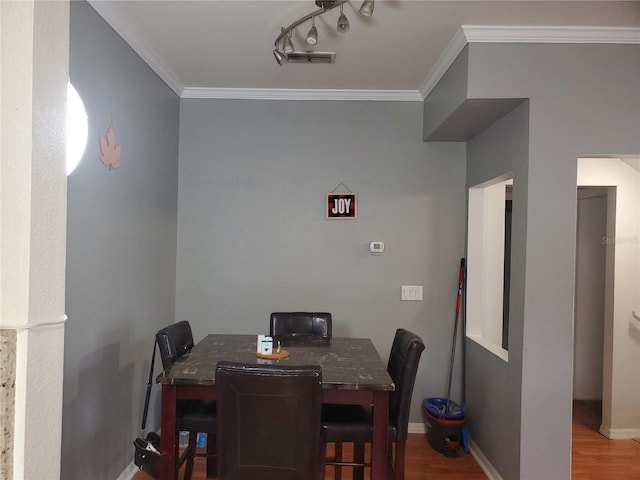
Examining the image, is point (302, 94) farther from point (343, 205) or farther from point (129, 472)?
point (129, 472)

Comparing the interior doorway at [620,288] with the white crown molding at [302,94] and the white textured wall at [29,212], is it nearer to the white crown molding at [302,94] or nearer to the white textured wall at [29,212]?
the white crown molding at [302,94]

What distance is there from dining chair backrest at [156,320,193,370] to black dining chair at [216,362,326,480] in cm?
56

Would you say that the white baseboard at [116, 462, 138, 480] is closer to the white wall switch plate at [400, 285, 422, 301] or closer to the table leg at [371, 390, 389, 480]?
the table leg at [371, 390, 389, 480]

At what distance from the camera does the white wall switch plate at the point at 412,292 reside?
324 cm

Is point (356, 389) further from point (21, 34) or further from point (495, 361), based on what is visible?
point (21, 34)

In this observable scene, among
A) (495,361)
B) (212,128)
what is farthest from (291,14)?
(495,361)

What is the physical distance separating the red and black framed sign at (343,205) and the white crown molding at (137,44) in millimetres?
1515

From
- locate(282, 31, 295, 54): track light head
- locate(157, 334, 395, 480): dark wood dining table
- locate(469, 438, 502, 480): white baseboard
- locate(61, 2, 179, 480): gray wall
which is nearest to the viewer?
locate(157, 334, 395, 480): dark wood dining table

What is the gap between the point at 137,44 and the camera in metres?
2.45

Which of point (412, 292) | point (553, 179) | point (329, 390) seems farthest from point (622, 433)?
point (329, 390)

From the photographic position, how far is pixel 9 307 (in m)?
0.77

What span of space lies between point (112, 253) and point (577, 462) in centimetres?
331

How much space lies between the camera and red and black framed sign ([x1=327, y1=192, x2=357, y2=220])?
3.25 meters

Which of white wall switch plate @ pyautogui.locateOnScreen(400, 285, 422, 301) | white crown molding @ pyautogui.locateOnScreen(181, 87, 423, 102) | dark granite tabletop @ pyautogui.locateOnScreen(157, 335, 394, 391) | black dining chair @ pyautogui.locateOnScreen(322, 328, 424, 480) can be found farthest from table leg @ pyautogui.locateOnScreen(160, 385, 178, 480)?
white crown molding @ pyautogui.locateOnScreen(181, 87, 423, 102)
